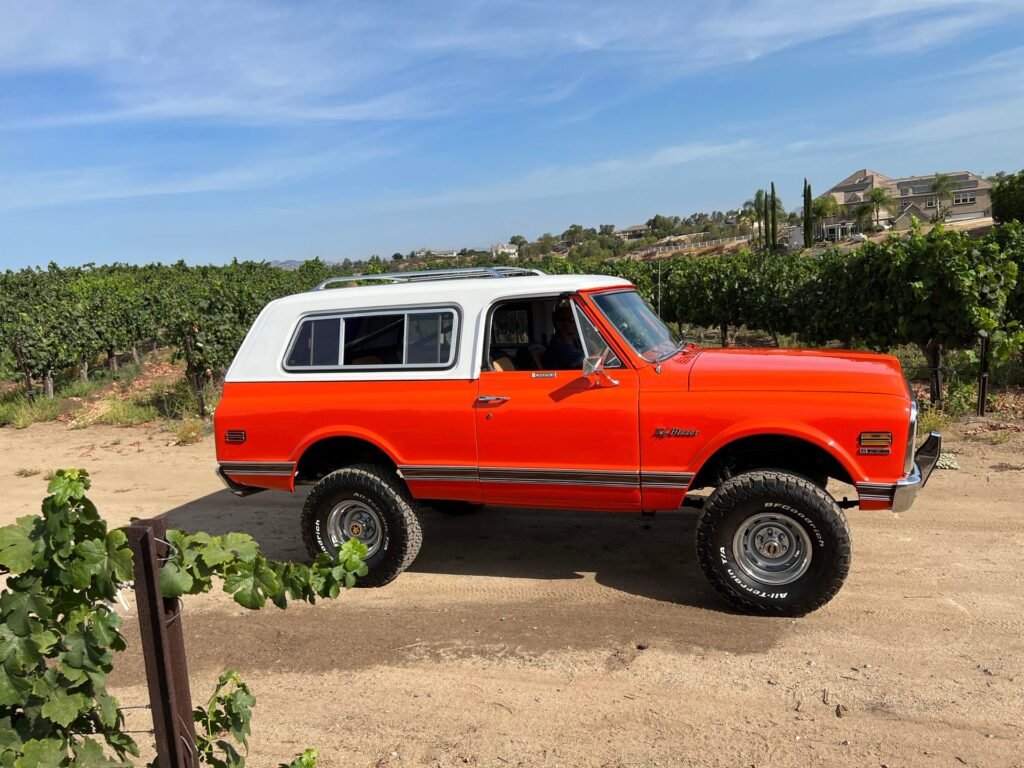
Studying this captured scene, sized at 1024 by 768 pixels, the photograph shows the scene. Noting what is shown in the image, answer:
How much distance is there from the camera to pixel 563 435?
5.04 metres

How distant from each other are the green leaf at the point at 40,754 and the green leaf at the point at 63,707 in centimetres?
6

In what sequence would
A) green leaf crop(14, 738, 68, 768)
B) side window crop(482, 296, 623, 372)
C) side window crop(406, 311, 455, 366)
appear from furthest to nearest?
side window crop(406, 311, 455, 366), side window crop(482, 296, 623, 372), green leaf crop(14, 738, 68, 768)

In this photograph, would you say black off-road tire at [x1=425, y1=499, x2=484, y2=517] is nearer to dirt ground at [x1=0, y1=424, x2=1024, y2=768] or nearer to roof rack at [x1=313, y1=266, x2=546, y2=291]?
dirt ground at [x1=0, y1=424, x2=1024, y2=768]

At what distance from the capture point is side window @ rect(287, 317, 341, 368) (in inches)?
223

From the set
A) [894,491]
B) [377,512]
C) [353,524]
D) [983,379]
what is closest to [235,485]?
[353,524]

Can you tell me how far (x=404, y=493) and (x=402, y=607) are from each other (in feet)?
2.53

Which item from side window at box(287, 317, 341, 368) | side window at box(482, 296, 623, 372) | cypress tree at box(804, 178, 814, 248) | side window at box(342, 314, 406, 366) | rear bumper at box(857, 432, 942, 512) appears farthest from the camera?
cypress tree at box(804, 178, 814, 248)

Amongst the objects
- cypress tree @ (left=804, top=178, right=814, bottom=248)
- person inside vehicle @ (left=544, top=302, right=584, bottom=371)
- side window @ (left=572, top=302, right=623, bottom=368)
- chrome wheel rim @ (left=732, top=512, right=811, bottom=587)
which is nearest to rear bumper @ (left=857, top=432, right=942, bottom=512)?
chrome wheel rim @ (left=732, top=512, right=811, bottom=587)

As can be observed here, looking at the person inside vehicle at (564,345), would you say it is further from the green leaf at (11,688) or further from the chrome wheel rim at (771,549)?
the green leaf at (11,688)

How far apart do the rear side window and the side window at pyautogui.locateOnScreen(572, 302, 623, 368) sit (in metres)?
0.87

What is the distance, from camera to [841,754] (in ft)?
11.1

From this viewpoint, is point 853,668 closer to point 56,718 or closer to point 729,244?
point 56,718

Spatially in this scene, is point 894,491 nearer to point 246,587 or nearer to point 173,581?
point 246,587

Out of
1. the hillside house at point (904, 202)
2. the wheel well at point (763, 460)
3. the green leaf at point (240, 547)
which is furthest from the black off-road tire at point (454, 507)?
the hillside house at point (904, 202)
